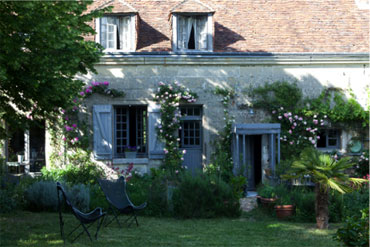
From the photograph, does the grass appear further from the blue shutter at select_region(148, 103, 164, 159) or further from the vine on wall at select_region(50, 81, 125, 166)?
the blue shutter at select_region(148, 103, 164, 159)

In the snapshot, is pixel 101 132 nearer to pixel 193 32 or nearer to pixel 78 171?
pixel 78 171

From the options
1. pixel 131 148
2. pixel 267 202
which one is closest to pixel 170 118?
pixel 131 148

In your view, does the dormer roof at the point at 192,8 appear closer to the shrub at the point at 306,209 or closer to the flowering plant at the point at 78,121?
→ the flowering plant at the point at 78,121

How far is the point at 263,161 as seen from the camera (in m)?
12.8

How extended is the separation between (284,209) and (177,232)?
241 cm

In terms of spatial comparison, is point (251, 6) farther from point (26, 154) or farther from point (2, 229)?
point (2, 229)

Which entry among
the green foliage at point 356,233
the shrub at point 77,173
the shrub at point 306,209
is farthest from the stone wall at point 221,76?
the green foliage at point 356,233

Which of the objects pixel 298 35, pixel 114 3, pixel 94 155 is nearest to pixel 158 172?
pixel 94 155

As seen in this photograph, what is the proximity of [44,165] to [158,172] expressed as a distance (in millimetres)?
3557

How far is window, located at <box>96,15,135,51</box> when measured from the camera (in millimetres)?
12867

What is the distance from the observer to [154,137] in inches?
508

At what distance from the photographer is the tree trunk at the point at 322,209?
26.3ft

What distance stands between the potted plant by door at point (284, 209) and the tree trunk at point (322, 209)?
0.89m

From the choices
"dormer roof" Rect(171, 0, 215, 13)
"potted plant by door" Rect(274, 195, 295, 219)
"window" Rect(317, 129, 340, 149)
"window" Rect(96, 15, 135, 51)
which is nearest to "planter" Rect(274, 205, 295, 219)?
"potted plant by door" Rect(274, 195, 295, 219)
